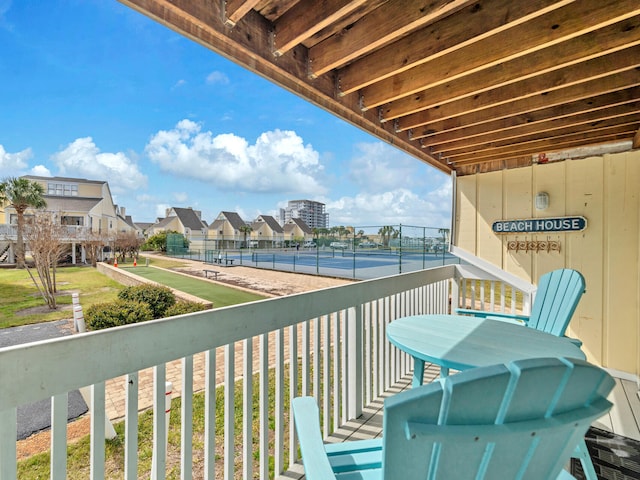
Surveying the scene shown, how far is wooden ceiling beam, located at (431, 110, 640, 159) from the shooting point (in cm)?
227

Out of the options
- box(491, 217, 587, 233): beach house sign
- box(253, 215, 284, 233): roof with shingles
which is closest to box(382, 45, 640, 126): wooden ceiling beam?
box(491, 217, 587, 233): beach house sign

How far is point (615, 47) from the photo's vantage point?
1.50 m

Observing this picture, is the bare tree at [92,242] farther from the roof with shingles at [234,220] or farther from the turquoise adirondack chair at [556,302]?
the roof with shingles at [234,220]

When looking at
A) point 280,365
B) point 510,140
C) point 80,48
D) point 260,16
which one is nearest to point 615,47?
point 510,140

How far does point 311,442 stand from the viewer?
32.2 inches

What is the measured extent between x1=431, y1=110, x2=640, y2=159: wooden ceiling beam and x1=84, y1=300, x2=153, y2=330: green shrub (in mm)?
5160

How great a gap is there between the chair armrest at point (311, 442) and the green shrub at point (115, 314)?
4.95m

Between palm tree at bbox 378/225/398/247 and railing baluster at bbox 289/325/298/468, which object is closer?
railing baluster at bbox 289/325/298/468

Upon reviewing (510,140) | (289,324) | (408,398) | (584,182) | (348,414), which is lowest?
(348,414)

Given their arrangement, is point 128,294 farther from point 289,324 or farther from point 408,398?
point 408,398

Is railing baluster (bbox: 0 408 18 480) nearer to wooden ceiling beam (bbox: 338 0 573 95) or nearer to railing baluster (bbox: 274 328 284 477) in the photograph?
railing baluster (bbox: 274 328 284 477)

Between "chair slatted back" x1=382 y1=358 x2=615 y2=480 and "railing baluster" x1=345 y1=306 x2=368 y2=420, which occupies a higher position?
"chair slatted back" x1=382 y1=358 x2=615 y2=480

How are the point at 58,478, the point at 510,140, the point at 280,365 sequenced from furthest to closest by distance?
the point at 510,140
the point at 280,365
the point at 58,478

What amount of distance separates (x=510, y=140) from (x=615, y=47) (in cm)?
144
